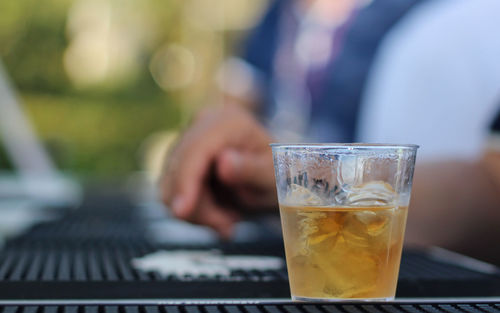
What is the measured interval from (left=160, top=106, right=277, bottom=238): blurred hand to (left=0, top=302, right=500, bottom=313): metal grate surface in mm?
621

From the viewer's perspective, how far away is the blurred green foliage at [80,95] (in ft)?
27.6

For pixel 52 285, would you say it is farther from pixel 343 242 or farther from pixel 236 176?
pixel 236 176

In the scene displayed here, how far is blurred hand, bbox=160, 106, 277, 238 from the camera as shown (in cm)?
128

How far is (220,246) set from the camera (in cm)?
106

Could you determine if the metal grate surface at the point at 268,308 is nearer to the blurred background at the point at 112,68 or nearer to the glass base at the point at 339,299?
the glass base at the point at 339,299

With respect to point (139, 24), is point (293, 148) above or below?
below

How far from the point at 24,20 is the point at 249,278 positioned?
839cm

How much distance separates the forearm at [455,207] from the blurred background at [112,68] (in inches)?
269

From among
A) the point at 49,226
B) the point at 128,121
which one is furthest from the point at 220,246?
the point at 128,121

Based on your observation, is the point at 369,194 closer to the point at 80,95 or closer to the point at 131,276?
the point at 131,276

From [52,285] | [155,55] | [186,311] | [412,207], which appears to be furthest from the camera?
[155,55]

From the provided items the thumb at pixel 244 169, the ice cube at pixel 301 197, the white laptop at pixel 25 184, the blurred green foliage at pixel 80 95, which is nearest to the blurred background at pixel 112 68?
the blurred green foliage at pixel 80 95

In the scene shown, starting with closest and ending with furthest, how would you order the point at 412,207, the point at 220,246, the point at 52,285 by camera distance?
the point at 52,285 → the point at 220,246 → the point at 412,207

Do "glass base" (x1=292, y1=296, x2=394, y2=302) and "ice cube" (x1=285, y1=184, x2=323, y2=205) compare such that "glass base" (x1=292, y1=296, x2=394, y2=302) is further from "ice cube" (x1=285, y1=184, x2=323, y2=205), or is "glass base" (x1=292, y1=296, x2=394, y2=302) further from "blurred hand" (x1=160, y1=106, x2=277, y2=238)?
"blurred hand" (x1=160, y1=106, x2=277, y2=238)
